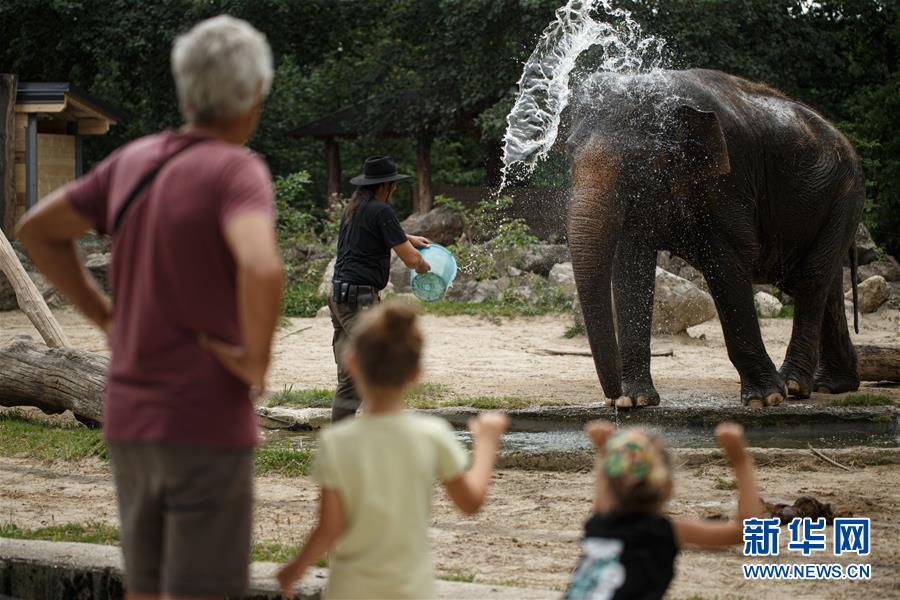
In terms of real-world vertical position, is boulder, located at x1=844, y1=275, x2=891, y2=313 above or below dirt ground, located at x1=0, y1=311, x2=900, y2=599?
above

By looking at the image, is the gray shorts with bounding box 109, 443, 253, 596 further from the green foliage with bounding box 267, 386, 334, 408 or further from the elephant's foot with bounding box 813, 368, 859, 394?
the elephant's foot with bounding box 813, 368, 859, 394

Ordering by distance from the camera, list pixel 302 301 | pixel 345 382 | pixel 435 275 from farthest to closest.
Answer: pixel 302 301 < pixel 435 275 < pixel 345 382

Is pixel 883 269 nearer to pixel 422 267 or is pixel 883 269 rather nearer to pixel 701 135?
pixel 701 135

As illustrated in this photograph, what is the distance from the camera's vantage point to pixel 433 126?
1085 inches

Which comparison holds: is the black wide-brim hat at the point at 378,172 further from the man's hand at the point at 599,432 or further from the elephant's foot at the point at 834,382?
the elephant's foot at the point at 834,382

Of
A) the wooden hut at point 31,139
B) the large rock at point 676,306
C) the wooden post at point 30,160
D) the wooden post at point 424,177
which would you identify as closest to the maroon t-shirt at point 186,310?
the large rock at point 676,306

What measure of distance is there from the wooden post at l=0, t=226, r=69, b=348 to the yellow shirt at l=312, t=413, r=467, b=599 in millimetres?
8026

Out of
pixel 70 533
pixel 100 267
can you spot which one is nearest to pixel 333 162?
pixel 100 267

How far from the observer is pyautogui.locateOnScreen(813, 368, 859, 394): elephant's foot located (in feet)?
37.9

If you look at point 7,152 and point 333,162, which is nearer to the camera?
point 7,152

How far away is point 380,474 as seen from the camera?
317 cm

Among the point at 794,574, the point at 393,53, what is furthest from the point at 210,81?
the point at 393,53

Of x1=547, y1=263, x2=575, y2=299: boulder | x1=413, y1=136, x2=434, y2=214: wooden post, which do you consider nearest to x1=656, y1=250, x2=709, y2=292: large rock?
x1=547, y1=263, x2=575, y2=299: boulder

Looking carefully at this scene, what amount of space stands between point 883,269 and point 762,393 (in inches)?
523
